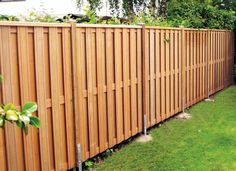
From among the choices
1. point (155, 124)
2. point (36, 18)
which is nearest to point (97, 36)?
point (36, 18)

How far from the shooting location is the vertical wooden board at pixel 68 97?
4293 millimetres

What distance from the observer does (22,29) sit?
3.64m

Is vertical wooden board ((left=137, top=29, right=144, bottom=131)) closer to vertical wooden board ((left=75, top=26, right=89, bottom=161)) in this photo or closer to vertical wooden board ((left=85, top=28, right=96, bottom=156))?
vertical wooden board ((left=85, top=28, right=96, bottom=156))

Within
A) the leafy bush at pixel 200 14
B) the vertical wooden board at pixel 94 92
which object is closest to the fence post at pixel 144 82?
the vertical wooden board at pixel 94 92

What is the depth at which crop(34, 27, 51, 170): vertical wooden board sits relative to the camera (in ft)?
12.6

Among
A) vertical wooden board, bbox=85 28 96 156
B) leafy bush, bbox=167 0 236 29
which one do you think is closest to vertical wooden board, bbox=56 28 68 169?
vertical wooden board, bbox=85 28 96 156

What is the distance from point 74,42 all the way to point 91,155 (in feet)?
5.07

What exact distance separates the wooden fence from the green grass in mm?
270

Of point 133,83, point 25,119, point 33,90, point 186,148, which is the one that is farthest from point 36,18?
point 25,119

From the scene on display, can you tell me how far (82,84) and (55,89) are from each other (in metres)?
0.55

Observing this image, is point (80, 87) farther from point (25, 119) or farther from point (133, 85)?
point (25, 119)

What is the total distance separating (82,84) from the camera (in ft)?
15.1

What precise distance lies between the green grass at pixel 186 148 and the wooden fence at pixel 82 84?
10.6 inches

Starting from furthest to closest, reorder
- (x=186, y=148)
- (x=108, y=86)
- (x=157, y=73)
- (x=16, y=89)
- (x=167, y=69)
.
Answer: (x=167, y=69)
(x=157, y=73)
(x=186, y=148)
(x=108, y=86)
(x=16, y=89)
